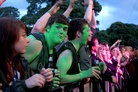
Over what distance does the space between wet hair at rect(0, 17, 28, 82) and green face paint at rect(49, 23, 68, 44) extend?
1.23m

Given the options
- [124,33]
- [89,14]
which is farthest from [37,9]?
[89,14]

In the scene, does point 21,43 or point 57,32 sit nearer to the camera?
point 21,43

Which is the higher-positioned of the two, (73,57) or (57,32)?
(57,32)

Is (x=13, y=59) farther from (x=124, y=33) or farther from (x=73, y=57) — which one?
(x=124, y=33)

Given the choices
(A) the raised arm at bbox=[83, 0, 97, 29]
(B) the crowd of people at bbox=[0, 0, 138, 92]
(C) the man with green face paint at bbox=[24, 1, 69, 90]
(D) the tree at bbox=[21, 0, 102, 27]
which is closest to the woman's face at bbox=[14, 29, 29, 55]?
(B) the crowd of people at bbox=[0, 0, 138, 92]

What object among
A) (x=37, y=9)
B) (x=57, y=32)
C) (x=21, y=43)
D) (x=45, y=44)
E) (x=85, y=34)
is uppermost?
(x=37, y=9)

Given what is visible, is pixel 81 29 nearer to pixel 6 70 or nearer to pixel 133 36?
pixel 6 70

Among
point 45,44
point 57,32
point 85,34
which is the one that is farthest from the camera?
point 85,34

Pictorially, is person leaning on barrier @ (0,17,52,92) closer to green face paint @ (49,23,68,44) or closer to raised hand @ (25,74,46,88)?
raised hand @ (25,74,46,88)

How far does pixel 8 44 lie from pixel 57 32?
4.82 feet

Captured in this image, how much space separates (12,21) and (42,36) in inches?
48.6

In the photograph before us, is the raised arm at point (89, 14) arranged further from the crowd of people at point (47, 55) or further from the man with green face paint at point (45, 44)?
the man with green face paint at point (45, 44)

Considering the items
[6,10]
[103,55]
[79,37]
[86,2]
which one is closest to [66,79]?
[79,37]

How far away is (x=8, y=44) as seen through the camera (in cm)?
269
